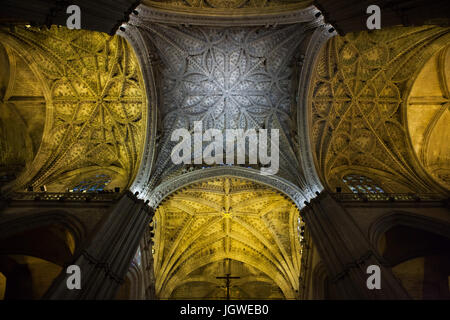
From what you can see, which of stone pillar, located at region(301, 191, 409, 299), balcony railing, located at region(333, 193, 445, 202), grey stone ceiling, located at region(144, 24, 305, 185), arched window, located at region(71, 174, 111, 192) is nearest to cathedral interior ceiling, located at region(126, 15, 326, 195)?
grey stone ceiling, located at region(144, 24, 305, 185)

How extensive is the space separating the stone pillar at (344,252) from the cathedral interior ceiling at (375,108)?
114 inches

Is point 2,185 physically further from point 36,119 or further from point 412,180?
point 412,180

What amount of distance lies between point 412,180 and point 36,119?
1862 cm

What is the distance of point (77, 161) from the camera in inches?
585

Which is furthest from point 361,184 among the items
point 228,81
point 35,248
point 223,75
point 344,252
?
point 35,248

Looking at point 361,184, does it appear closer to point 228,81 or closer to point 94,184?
point 228,81

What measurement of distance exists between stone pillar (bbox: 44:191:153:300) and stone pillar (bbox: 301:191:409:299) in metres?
6.43

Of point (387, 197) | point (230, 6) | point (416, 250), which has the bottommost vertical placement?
point (416, 250)

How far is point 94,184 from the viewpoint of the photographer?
551 inches

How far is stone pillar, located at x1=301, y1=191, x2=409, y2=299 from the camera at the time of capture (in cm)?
759

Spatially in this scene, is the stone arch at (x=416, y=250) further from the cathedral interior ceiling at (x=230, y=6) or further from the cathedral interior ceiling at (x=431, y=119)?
the cathedral interior ceiling at (x=230, y=6)

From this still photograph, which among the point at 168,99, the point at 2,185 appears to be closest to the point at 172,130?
the point at 168,99

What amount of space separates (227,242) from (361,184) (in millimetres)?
8792

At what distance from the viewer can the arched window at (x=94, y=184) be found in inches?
531
